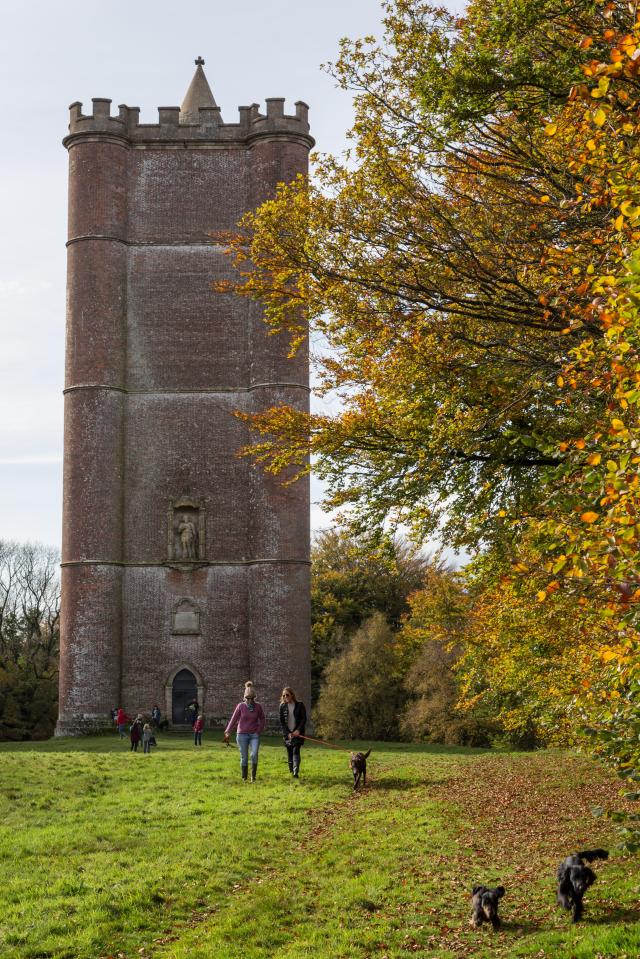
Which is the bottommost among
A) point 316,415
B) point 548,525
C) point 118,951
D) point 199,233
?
point 118,951

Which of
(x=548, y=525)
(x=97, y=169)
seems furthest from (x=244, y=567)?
(x=548, y=525)

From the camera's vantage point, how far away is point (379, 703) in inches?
1510

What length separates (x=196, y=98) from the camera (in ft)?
130

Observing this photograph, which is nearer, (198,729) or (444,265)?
(444,265)

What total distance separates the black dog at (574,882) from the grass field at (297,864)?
0.44ft

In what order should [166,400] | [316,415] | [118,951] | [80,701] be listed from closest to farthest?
[118,951] < [316,415] < [80,701] < [166,400]

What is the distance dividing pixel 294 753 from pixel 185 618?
18.4 metres

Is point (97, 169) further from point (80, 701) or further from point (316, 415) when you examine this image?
point (316, 415)

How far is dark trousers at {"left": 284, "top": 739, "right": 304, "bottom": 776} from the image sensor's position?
16750mm

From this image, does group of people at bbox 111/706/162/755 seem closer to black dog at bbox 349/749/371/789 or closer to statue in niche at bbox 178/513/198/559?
statue in niche at bbox 178/513/198/559

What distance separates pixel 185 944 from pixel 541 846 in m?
4.37

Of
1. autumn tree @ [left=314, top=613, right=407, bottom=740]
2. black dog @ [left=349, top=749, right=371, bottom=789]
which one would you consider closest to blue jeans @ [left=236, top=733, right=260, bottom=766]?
black dog @ [left=349, top=749, right=371, bottom=789]

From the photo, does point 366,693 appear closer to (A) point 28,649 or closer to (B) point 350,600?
(B) point 350,600

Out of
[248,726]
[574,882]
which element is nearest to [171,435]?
[248,726]
